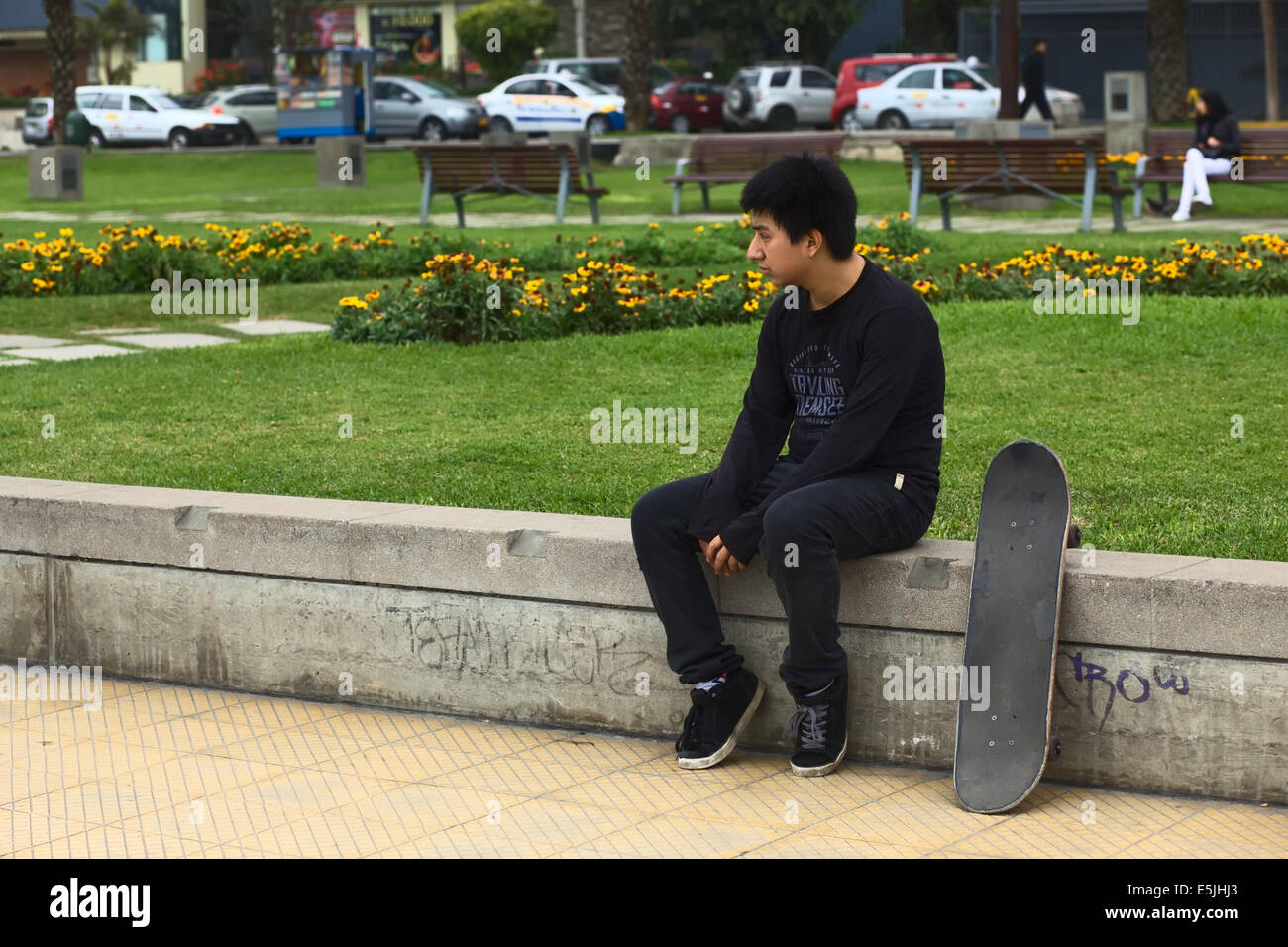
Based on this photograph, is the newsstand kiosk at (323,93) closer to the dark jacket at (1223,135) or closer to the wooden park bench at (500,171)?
the wooden park bench at (500,171)

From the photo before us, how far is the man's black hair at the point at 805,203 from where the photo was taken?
4.39 metres

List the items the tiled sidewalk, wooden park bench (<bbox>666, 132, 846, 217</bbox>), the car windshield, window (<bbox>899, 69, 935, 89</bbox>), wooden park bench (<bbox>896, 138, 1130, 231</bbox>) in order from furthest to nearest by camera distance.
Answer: the car windshield, window (<bbox>899, 69, 935, 89</bbox>), wooden park bench (<bbox>666, 132, 846, 217</bbox>), wooden park bench (<bbox>896, 138, 1130, 231</bbox>), the tiled sidewalk

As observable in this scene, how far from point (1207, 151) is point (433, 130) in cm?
2425

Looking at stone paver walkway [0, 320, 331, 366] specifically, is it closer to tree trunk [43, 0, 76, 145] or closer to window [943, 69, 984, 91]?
tree trunk [43, 0, 76, 145]

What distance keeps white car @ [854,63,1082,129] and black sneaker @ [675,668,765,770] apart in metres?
31.4

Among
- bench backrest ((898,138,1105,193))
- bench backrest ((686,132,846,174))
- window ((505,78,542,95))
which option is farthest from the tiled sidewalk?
window ((505,78,542,95))

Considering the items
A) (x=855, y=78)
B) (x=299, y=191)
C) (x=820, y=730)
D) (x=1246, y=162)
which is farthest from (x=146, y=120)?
(x=820, y=730)

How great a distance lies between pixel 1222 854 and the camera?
3.75 meters

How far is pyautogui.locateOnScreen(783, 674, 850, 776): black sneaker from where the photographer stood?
4.26 meters

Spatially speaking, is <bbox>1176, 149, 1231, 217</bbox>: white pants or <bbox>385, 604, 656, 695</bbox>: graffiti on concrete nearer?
<bbox>385, 604, 656, 695</bbox>: graffiti on concrete

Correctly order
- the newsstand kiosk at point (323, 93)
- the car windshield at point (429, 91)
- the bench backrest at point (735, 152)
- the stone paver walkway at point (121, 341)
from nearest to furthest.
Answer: the stone paver walkway at point (121, 341) < the bench backrest at point (735, 152) < the newsstand kiosk at point (323, 93) < the car windshield at point (429, 91)

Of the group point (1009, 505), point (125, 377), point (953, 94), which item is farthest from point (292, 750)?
point (953, 94)

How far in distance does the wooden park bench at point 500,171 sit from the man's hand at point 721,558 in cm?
1421

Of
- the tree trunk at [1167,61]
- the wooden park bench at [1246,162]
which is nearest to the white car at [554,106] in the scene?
the tree trunk at [1167,61]
